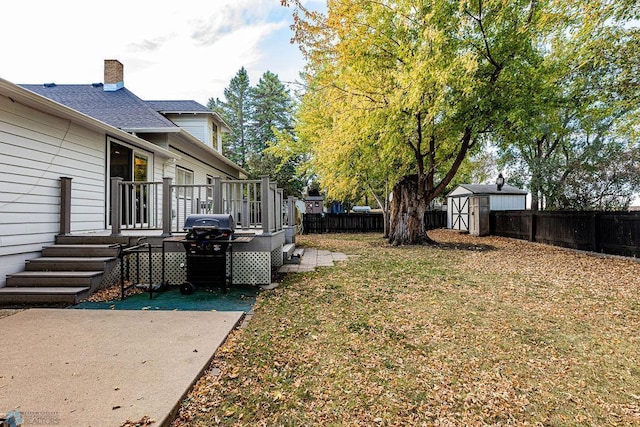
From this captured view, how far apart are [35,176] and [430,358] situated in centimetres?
661

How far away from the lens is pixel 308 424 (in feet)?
6.46

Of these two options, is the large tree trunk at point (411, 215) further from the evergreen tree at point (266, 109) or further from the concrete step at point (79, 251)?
the evergreen tree at point (266, 109)

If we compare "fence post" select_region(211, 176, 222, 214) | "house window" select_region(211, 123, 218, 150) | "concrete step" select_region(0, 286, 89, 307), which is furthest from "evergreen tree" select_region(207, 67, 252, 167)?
"concrete step" select_region(0, 286, 89, 307)

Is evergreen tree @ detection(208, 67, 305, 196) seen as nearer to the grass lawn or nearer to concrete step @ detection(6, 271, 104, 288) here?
concrete step @ detection(6, 271, 104, 288)

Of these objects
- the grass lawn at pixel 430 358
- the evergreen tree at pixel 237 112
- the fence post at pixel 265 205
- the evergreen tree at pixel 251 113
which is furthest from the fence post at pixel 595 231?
the evergreen tree at pixel 237 112

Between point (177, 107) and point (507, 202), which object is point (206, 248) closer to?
point (177, 107)

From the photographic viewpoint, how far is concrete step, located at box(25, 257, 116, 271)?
16.5 ft

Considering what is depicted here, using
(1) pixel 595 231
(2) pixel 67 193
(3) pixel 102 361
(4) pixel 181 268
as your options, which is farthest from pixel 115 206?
(1) pixel 595 231

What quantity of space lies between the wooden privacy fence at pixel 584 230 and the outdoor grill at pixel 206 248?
9.59 meters

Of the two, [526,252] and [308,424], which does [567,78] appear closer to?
[526,252]

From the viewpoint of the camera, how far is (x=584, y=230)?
921 cm

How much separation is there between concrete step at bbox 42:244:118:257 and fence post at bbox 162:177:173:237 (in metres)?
0.85

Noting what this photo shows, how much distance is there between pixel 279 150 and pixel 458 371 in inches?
572

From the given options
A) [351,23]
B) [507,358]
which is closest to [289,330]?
[507,358]
